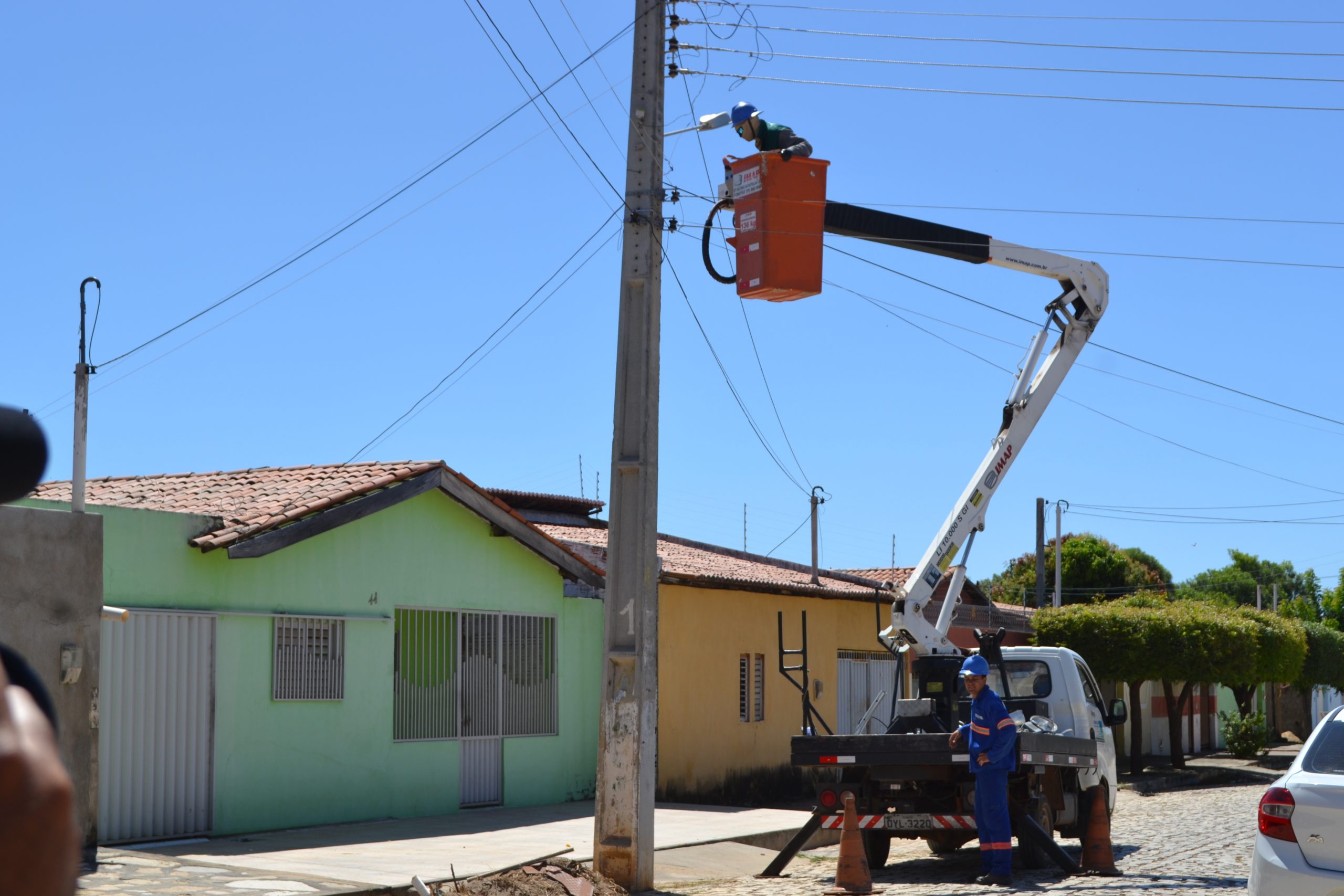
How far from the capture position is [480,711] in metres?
16.5

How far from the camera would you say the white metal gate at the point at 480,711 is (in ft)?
53.4

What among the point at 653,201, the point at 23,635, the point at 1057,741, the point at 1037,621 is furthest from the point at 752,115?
the point at 1037,621

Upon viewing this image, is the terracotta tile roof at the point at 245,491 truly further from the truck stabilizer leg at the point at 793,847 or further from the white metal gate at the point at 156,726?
the truck stabilizer leg at the point at 793,847

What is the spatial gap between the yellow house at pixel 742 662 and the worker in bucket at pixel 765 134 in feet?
24.2

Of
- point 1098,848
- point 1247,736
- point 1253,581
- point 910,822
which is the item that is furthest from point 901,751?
point 1253,581

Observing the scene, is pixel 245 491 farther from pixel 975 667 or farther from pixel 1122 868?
pixel 1122 868

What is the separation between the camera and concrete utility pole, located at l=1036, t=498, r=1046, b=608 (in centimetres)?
3556

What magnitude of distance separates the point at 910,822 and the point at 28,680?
10.6 metres

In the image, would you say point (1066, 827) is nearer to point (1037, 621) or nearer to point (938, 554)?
point (938, 554)

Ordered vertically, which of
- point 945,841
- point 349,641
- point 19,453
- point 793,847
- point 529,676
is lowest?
point 945,841

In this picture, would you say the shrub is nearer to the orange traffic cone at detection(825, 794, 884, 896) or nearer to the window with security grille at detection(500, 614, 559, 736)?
the window with security grille at detection(500, 614, 559, 736)

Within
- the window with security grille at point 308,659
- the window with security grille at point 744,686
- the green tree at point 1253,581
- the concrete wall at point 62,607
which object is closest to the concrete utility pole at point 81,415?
the concrete wall at point 62,607

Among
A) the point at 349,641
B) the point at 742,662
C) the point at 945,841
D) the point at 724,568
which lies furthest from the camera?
the point at 724,568

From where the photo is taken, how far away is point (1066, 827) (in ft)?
42.9
